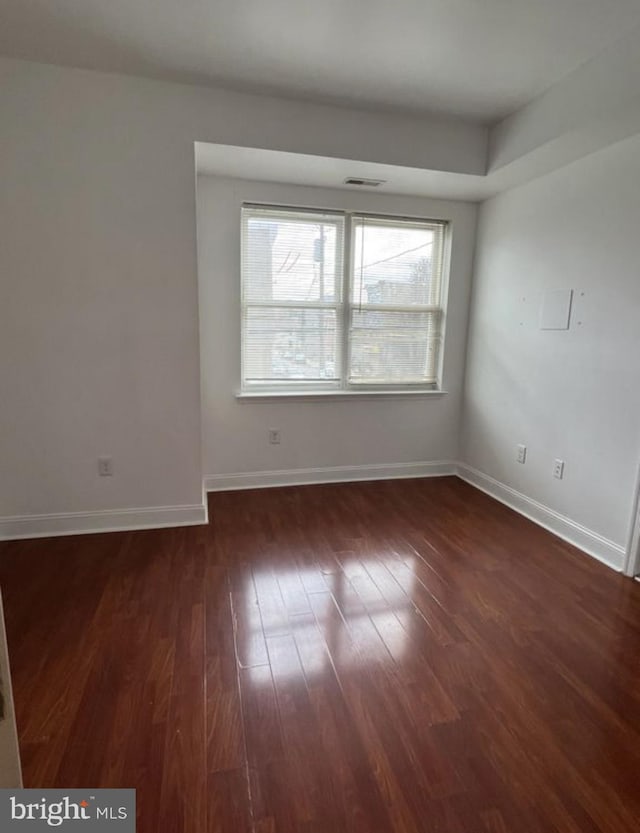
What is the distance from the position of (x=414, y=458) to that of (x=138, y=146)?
305 cm

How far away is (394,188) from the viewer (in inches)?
130

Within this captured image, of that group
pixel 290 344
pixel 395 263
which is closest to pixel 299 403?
pixel 290 344

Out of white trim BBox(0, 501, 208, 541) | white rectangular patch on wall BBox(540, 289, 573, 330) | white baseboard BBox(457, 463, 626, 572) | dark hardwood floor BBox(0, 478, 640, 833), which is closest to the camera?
dark hardwood floor BBox(0, 478, 640, 833)

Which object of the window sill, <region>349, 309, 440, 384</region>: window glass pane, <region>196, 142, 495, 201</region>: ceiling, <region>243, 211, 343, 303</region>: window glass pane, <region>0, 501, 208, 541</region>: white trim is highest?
<region>196, 142, 495, 201</region>: ceiling

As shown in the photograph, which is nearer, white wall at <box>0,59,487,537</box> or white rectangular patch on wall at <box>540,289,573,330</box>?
white wall at <box>0,59,487,537</box>

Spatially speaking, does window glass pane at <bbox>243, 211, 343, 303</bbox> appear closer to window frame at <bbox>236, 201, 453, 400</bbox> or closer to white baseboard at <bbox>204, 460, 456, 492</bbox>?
window frame at <bbox>236, 201, 453, 400</bbox>

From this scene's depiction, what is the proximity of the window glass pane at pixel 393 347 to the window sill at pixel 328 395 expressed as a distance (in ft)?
0.35

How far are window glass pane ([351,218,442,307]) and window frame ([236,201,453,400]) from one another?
0.04m

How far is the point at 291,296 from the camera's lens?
343 cm

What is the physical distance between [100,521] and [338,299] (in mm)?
2364

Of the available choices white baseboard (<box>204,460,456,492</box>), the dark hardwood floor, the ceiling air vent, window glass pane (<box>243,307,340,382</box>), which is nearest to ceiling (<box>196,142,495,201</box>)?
the ceiling air vent

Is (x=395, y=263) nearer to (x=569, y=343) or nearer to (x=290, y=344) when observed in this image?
(x=290, y=344)

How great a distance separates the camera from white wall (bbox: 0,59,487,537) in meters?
2.37

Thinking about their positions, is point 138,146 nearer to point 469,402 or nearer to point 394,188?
point 394,188
